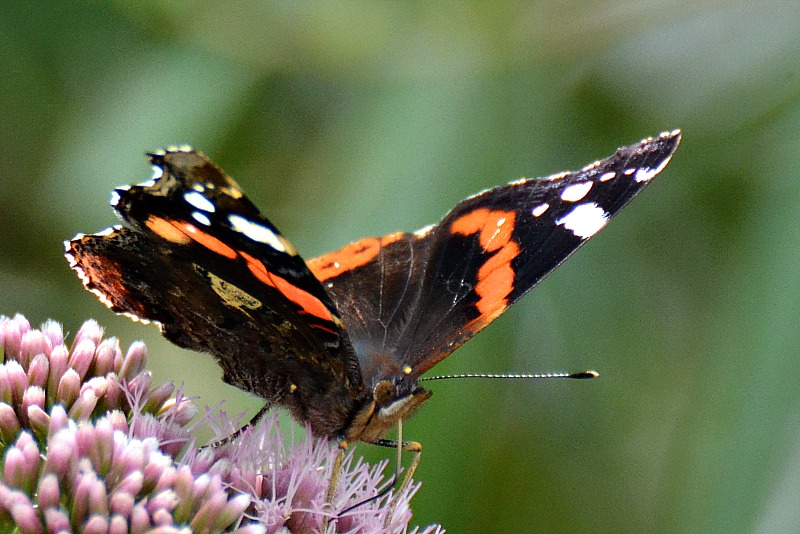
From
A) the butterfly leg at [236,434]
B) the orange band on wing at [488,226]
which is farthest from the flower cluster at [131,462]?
the orange band on wing at [488,226]

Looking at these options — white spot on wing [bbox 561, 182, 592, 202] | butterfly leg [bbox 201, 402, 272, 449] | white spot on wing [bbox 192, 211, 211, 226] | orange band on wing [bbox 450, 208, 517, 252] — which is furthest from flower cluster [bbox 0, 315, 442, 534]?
white spot on wing [bbox 561, 182, 592, 202]

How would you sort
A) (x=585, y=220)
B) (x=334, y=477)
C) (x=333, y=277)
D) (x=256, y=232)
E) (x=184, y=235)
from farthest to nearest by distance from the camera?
1. (x=333, y=277)
2. (x=585, y=220)
3. (x=334, y=477)
4. (x=184, y=235)
5. (x=256, y=232)

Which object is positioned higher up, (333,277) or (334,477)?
(333,277)

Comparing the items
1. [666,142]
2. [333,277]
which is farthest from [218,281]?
[666,142]

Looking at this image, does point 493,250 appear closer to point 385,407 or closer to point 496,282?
point 496,282

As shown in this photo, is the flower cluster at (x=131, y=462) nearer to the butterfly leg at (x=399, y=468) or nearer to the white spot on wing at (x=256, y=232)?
the butterfly leg at (x=399, y=468)

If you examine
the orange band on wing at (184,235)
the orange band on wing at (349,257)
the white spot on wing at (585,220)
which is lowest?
the white spot on wing at (585,220)

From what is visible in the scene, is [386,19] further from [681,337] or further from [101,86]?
[681,337]
